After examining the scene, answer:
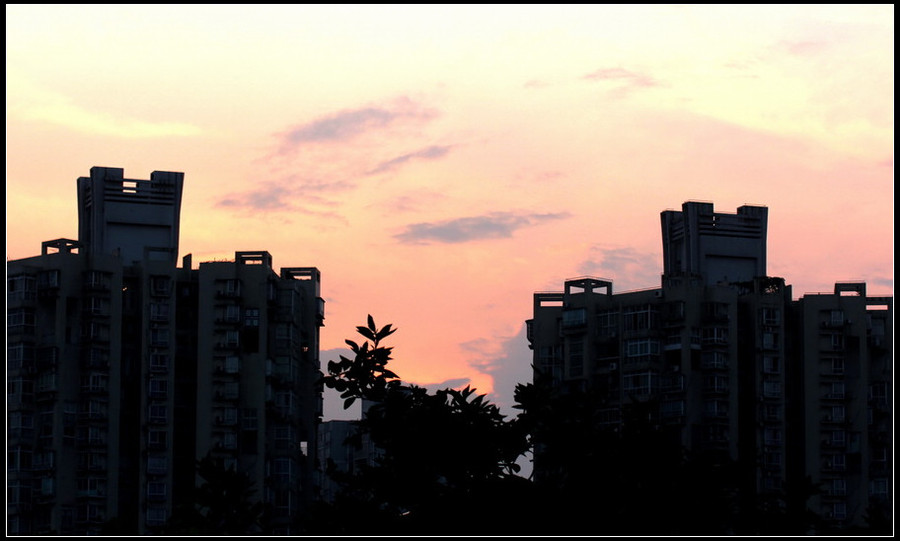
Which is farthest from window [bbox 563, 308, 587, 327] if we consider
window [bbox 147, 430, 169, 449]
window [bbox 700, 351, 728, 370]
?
window [bbox 147, 430, 169, 449]

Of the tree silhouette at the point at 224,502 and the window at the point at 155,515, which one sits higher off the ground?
the tree silhouette at the point at 224,502

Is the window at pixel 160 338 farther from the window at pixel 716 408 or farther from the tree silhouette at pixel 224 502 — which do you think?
the tree silhouette at pixel 224 502

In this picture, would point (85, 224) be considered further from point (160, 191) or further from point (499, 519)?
point (499, 519)

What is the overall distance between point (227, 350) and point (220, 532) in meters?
56.1

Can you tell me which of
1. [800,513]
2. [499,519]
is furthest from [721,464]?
[499,519]

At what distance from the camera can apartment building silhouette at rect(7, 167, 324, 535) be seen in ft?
277

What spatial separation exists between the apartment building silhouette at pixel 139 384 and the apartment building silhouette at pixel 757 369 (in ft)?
58.2

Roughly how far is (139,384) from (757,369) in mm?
33883

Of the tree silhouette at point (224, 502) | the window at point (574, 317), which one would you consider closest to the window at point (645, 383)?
the window at point (574, 317)

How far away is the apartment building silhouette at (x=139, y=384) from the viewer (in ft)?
277

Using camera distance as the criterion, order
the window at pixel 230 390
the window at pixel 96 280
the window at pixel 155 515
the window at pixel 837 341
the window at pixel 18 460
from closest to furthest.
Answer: the window at pixel 18 460 → the window at pixel 155 515 → the window at pixel 96 280 → the window at pixel 230 390 → the window at pixel 837 341

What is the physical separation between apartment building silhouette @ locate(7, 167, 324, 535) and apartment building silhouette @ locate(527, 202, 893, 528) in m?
17.7

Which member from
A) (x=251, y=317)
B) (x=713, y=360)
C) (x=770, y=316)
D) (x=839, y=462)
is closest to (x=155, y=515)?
(x=251, y=317)

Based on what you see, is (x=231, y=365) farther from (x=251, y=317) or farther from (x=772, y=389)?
(x=772, y=389)
